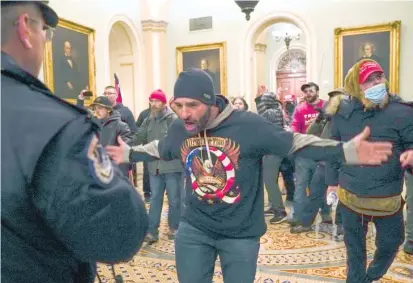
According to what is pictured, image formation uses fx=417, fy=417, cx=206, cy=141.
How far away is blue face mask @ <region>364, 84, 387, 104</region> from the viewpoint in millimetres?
2826

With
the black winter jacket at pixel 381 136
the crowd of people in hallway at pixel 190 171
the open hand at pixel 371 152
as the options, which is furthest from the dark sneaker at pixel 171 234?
the open hand at pixel 371 152

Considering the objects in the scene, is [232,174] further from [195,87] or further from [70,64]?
[70,64]

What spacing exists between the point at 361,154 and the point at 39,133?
5.56ft

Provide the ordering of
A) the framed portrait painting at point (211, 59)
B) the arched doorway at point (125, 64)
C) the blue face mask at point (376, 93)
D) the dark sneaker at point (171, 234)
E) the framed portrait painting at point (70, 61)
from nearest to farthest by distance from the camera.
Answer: the blue face mask at point (376, 93)
the dark sneaker at point (171, 234)
the framed portrait painting at point (70, 61)
the arched doorway at point (125, 64)
the framed portrait painting at point (211, 59)

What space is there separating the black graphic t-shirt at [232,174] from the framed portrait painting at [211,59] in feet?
30.6

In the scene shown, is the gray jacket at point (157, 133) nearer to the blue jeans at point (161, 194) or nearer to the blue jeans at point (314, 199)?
the blue jeans at point (161, 194)

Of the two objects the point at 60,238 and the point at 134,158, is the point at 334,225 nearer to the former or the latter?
the point at 134,158

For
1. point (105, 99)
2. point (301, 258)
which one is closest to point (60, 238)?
A: point (301, 258)

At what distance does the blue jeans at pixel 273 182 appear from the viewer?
5820 millimetres

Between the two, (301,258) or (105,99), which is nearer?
(301,258)

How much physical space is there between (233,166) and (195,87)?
497mm

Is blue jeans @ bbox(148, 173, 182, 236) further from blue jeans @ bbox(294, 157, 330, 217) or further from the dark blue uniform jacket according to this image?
the dark blue uniform jacket

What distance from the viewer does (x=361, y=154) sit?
212cm

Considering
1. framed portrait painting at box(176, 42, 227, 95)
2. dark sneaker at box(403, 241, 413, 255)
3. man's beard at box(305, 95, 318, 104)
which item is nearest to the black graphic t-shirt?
dark sneaker at box(403, 241, 413, 255)
